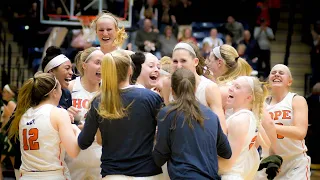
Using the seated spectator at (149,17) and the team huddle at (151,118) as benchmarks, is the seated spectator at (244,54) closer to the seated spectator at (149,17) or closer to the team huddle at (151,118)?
the seated spectator at (149,17)

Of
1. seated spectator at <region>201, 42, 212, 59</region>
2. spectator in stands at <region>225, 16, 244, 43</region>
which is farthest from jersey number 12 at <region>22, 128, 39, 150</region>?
spectator in stands at <region>225, 16, 244, 43</region>

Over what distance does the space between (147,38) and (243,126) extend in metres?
10.2

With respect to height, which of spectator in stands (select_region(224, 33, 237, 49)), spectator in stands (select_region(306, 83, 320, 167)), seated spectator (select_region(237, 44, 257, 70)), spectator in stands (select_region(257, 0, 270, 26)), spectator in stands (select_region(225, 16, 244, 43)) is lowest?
spectator in stands (select_region(306, 83, 320, 167))

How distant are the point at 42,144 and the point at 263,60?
10945mm

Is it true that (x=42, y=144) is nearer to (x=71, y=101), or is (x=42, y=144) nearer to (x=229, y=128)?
(x=71, y=101)

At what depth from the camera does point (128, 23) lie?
1289 cm

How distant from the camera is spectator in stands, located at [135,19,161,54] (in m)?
15.3

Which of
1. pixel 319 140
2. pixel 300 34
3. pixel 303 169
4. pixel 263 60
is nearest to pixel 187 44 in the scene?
pixel 303 169

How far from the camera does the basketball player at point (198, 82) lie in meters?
5.86

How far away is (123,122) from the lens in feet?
17.2

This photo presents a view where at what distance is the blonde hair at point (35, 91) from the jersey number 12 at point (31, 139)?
0.20 metres

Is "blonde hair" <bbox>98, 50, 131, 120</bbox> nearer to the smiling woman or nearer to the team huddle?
the team huddle

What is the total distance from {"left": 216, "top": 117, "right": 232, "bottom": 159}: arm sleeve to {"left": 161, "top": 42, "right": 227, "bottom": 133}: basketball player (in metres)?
0.42

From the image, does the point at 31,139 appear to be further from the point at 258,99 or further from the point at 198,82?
the point at 258,99
